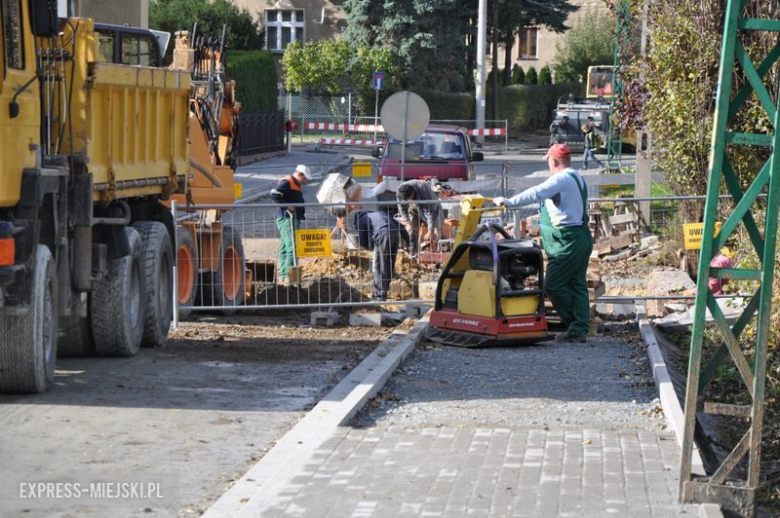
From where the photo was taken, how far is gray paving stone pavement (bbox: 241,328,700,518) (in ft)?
21.8

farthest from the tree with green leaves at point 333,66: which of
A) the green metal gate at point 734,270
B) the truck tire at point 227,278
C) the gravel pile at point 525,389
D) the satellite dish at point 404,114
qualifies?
the green metal gate at point 734,270

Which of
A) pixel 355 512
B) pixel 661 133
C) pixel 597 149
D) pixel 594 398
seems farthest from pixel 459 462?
pixel 597 149

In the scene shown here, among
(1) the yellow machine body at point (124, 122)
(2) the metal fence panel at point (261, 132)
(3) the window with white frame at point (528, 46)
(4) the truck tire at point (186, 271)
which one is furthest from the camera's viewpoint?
(3) the window with white frame at point (528, 46)

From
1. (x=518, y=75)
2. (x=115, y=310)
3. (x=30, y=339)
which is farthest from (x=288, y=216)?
(x=518, y=75)

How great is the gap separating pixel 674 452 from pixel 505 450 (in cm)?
102

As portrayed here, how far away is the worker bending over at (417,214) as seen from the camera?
15.7 meters

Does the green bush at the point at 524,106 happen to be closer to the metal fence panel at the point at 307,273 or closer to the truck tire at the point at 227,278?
the metal fence panel at the point at 307,273

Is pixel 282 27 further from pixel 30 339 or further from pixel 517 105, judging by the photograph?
pixel 30 339

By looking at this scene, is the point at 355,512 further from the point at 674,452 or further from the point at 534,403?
the point at 534,403

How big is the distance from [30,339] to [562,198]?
550 centimetres

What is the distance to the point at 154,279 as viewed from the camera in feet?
40.2

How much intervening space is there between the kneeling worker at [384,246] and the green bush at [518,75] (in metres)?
56.9

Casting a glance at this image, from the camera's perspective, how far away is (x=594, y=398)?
9.77 metres

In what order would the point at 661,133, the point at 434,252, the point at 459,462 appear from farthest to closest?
the point at 661,133 < the point at 434,252 < the point at 459,462
